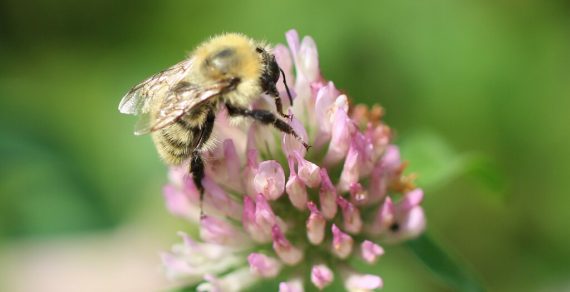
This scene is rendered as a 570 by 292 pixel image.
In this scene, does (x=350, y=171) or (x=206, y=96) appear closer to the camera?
(x=206, y=96)

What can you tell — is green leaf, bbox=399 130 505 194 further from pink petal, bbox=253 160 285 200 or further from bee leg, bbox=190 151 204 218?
bee leg, bbox=190 151 204 218

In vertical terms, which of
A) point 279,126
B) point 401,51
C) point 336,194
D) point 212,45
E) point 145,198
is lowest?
point 336,194

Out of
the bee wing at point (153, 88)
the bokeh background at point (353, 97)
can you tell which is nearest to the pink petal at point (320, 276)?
the bee wing at point (153, 88)

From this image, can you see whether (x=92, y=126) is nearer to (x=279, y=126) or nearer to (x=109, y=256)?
(x=109, y=256)

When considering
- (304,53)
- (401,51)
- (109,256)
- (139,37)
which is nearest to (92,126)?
(139,37)

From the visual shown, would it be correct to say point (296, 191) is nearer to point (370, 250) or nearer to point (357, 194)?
point (357, 194)

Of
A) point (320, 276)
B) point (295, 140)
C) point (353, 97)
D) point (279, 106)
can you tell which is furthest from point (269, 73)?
point (353, 97)

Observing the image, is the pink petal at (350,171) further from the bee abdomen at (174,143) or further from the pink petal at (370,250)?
the bee abdomen at (174,143)
